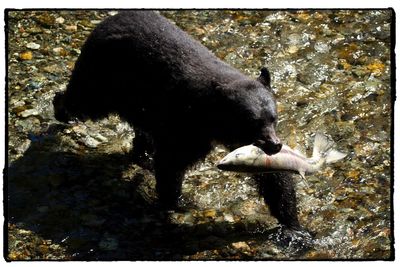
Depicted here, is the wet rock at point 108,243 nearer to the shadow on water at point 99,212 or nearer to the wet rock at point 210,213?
the shadow on water at point 99,212

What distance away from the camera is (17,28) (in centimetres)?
1398

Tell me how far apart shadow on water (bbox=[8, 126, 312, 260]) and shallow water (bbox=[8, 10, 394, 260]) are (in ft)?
0.06

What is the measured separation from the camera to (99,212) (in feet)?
34.3

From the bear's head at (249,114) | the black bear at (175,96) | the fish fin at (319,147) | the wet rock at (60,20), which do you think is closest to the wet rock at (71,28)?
the wet rock at (60,20)

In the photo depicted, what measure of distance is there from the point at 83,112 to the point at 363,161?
4.05 meters

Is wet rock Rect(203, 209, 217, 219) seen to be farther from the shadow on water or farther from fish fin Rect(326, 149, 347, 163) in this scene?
fish fin Rect(326, 149, 347, 163)

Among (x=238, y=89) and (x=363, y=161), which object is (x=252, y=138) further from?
(x=363, y=161)

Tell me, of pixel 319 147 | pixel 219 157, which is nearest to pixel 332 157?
pixel 319 147

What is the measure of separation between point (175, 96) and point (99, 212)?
6.34ft

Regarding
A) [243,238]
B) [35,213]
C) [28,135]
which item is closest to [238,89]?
[243,238]

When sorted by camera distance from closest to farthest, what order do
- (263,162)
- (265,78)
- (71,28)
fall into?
1. (263,162)
2. (265,78)
3. (71,28)

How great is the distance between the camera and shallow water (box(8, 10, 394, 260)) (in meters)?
9.88

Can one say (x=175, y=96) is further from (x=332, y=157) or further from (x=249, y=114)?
(x=332, y=157)

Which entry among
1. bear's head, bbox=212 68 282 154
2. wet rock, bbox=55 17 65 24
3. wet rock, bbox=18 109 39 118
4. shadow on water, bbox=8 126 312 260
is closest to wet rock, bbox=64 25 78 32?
wet rock, bbox=55 17 65 24
